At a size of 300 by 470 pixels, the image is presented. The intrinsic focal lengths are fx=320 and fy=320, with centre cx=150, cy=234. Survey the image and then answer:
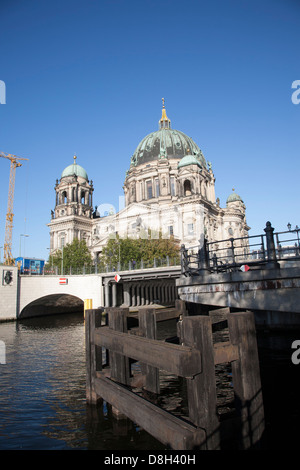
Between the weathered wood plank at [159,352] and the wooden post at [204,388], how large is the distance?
0.51 ft

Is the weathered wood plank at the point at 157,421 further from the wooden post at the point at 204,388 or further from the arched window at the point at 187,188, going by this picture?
the arched window at the point at 187,188

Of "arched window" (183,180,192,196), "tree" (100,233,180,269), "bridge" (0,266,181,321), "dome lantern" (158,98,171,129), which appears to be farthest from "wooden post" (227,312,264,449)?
"dome lantern" (158,98,171,129)

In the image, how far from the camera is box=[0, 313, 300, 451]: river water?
8.17m

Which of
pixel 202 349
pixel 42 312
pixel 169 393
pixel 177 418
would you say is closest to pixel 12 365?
pixel 169 393

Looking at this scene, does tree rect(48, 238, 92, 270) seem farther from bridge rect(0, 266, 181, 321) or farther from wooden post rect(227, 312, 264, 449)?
wooden post rect(227, 312, 264, 449)

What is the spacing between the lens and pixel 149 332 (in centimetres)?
931

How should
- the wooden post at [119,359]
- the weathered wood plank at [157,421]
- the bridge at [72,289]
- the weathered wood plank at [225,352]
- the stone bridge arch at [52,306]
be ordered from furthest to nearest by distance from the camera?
the stone bridge arch at [52,306] < the bridge at [72,289] < the wooden post at [119,359] < the weathered wood plank at [225,352] < the weathered wood plank at [157,421]

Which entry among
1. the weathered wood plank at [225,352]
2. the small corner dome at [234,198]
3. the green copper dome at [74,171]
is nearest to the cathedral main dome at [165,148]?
the green copper dome at [74,171]

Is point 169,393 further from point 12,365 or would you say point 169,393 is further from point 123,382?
point 12,365

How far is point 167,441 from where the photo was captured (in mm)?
6055

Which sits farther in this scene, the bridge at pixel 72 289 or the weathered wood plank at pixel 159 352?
the bridge at pixel 72 289

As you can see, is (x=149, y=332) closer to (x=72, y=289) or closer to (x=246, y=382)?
(x=246, y=382)

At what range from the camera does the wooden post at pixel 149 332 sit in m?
9.34
